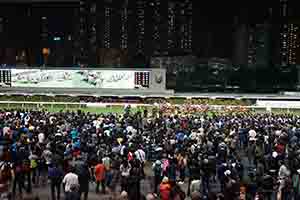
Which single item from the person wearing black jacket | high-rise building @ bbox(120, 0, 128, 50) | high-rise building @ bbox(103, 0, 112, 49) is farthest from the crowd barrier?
the person wearing black jacket

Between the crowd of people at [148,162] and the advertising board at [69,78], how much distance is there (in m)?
20.8

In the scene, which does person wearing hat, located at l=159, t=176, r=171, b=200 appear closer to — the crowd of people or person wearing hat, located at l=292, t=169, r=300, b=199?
the crowd of people

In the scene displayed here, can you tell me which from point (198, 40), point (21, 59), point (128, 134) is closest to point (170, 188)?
point (128, 134)

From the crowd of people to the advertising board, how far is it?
20765 millimetres

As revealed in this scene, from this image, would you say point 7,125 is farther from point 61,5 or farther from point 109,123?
point 61,5

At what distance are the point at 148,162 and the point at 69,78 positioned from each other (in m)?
24.1

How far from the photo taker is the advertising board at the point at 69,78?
40688mm

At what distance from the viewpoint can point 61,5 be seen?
48.4 meters

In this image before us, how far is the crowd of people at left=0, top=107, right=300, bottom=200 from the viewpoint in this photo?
11.9 m

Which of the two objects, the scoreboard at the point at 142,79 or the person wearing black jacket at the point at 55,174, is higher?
the scoreboard at the point at 142,79

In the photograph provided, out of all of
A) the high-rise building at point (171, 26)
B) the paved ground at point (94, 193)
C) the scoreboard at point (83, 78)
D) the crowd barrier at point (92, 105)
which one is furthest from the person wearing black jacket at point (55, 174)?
the high-rise building at point (171, 26)

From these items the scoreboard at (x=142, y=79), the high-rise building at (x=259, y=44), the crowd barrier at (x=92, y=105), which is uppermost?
the high-rise building at (x=259, y=44)

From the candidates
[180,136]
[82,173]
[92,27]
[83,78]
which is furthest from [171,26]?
[82,173]

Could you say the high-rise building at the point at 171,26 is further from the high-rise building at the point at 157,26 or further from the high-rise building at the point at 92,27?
the high-rise building at the point at 92,27
